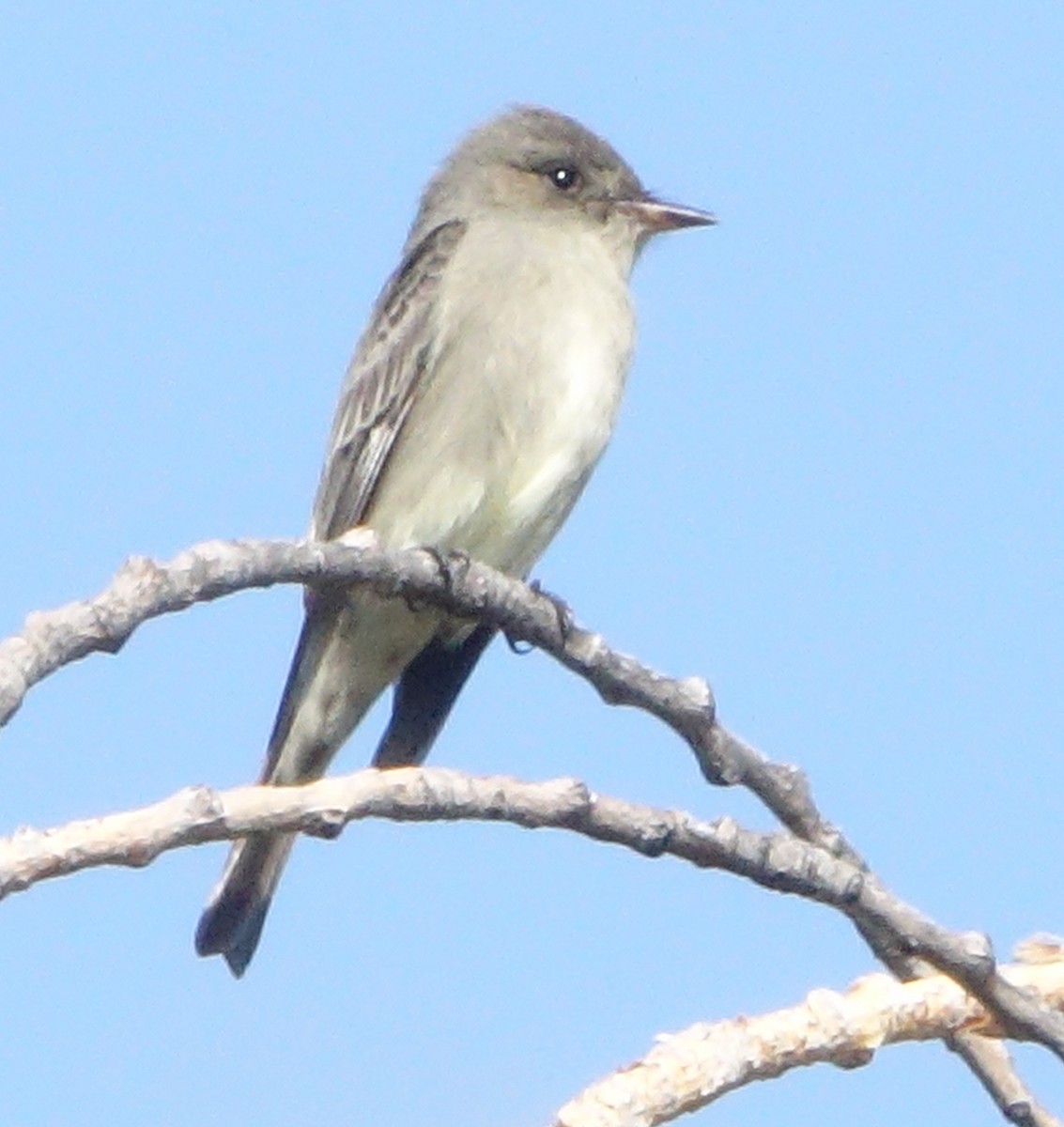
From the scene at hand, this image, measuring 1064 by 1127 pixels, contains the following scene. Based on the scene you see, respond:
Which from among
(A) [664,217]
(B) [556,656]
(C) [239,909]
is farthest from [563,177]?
(B) [556,656]

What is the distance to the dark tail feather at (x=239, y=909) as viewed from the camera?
5.69 meters

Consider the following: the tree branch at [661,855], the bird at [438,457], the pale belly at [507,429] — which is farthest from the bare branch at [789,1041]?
the pale belly at [507,429]

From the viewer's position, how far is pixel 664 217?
270 inches

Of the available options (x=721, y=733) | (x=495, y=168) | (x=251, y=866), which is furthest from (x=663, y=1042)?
(x=495, y=168)

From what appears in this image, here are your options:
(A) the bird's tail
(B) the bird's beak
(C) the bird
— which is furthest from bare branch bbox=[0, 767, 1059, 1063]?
(B) the bird's beak

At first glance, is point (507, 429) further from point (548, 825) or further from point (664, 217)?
point (548, 825)

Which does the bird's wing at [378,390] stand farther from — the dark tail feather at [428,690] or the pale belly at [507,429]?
the dark tail feather at [428,690]

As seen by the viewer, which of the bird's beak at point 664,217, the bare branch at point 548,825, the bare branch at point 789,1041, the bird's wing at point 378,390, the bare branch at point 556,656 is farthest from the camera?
the bird's beak at point 664,217

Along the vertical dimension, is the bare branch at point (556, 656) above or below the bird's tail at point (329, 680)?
below

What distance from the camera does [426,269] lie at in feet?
20.9

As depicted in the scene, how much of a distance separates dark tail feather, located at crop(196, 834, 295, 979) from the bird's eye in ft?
7.39

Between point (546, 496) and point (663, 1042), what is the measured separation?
3079 millimetres

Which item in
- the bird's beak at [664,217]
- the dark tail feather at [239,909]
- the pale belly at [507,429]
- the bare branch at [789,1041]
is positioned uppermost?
the bird's beak at [664,217]

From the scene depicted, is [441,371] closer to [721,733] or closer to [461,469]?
[461,469]
